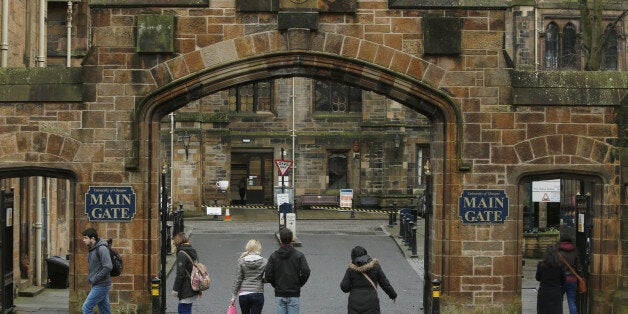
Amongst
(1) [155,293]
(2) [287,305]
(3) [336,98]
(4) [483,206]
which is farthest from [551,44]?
(2) [287,305]

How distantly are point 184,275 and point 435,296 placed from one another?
4.02 m

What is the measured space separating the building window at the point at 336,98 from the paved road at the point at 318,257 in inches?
256

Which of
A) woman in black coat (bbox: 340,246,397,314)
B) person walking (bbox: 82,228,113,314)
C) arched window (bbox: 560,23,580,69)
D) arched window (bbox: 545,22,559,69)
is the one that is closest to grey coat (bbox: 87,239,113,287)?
person walking (bbox: 82,228,113,314)

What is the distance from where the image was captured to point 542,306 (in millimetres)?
15086

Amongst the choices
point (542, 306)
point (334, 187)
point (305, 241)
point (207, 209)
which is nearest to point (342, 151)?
point (334, 187)

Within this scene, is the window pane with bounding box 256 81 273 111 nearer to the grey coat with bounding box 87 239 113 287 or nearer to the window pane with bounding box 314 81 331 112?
the window pane with bounding box 314 81 331 112

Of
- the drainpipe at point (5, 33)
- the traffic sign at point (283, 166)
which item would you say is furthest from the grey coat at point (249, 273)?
the traffic sign at point (283, 166)

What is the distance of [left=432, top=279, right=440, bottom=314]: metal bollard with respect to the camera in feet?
52.4

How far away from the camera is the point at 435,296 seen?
16.1 metres

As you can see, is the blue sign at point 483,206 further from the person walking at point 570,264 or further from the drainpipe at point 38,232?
the drainpipe at point 38,232

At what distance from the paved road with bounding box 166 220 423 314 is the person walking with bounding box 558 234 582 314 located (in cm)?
313

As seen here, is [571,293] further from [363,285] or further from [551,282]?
[363,285]

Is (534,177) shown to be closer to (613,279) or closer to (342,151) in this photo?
(613,279)

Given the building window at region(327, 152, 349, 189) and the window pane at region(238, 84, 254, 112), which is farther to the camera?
the building window at region(327, 152, 349, 189)
